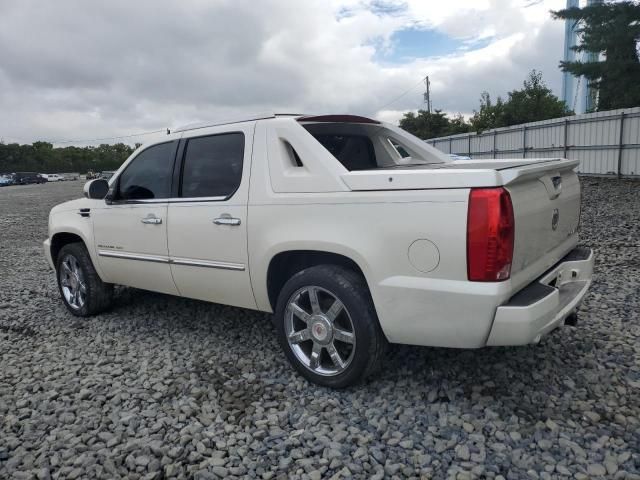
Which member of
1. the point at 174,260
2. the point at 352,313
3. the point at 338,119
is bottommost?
the point at 352,313

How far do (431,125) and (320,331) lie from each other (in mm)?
52030

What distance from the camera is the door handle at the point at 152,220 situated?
13.0 ft

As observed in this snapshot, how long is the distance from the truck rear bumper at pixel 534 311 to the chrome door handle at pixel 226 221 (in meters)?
1.83

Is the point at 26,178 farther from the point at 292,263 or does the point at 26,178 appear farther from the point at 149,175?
the point at 292,263

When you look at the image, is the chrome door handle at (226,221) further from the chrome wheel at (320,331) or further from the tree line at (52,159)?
the tree line at (52,159)

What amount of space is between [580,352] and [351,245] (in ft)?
6.53

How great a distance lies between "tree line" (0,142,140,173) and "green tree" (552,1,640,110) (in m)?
72.7

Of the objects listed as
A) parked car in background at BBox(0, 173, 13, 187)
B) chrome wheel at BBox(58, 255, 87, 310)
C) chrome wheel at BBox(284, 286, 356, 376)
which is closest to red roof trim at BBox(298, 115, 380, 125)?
chrome wheel at BBox(284, 286, 356, 376)

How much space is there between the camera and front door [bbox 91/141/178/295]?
159 inches

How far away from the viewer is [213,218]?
3559 mm

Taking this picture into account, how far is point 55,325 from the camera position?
482cm

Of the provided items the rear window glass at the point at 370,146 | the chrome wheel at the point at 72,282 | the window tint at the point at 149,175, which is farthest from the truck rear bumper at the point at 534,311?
the chrome wheel at the point at 72,282

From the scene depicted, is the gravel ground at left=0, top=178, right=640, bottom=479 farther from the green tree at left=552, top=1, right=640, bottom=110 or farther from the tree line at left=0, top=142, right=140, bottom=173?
the tree line at left=0, top=142, right=140, bottom=173

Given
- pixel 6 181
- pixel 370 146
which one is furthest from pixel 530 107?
pixel 6 181
